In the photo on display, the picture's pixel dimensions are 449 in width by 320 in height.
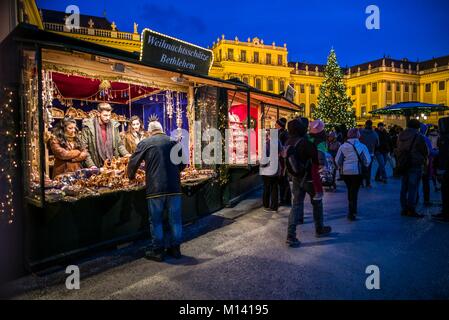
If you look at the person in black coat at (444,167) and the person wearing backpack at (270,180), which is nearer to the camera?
the person in black coat at (444,167)

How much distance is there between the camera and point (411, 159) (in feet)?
21.0

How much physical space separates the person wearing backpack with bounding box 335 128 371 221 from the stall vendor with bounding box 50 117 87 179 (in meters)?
5.65

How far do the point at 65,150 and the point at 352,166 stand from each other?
6001 millimetres

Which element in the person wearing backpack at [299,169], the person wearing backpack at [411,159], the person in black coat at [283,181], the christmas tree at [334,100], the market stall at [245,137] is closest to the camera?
the person wearing backpack at [299,169]

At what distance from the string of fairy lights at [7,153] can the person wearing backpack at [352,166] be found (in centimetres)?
597

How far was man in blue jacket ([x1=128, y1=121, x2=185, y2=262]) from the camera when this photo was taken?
4621mm

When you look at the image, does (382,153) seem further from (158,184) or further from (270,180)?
(158,184)

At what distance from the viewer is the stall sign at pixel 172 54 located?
523 cm

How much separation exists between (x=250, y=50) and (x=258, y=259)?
6567 cm

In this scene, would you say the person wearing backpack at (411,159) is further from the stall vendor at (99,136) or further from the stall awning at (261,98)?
the stall vendor at (99,136)

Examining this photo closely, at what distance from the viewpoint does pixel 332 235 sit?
5547mm

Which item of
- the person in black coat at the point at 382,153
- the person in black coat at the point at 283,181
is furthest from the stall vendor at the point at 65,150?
the person in black coat at the point at 382,153

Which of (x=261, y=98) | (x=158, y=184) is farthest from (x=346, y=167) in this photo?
(x=261, y=98)
